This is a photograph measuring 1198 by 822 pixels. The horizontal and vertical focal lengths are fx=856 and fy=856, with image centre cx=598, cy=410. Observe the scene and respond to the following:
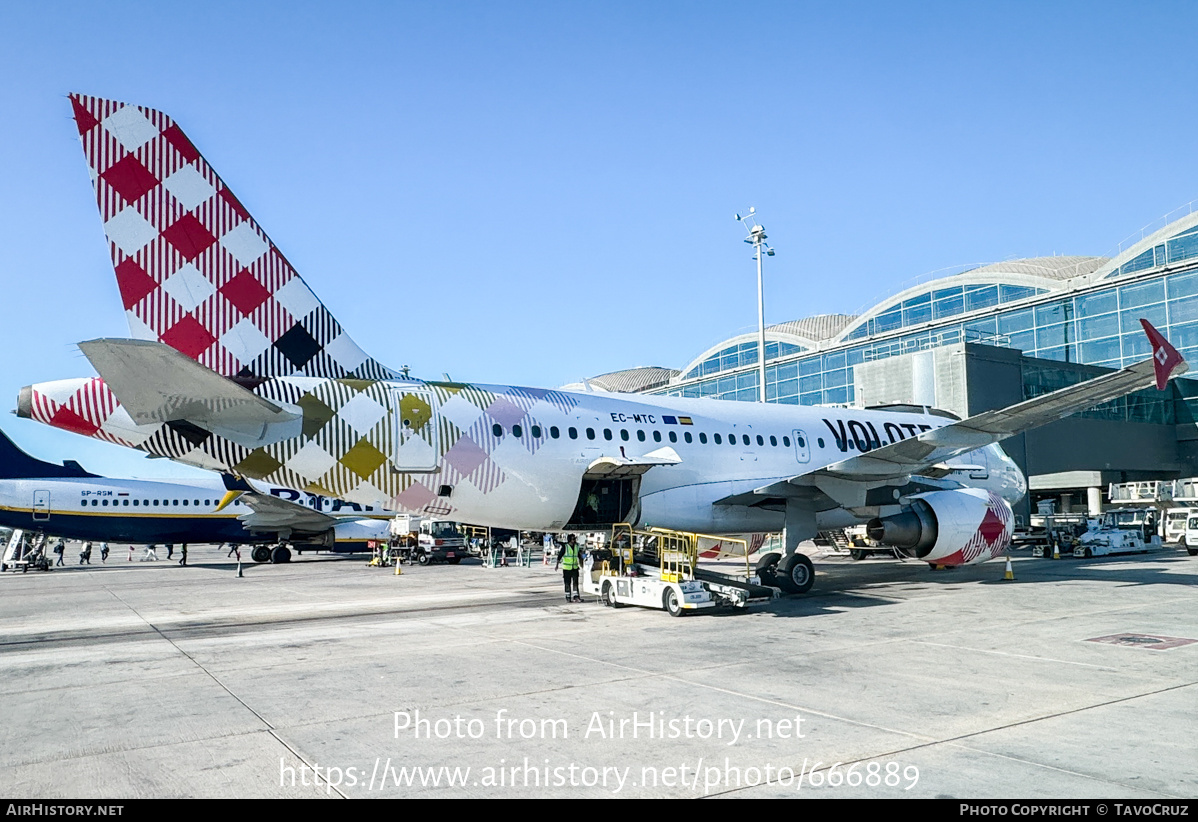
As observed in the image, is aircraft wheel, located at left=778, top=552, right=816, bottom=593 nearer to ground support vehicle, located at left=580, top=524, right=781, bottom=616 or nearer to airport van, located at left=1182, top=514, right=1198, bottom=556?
ground support vehicle, located at left=580, top=524, right=781, bottom=616

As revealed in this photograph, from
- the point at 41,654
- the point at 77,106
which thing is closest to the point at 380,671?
the point at 41,654

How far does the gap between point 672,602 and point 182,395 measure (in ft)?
24.8

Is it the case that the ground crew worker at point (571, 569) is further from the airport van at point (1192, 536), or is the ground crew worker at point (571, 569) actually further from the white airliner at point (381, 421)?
the airport van at point (1192, 536)

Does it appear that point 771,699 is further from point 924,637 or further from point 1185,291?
point 1185,291

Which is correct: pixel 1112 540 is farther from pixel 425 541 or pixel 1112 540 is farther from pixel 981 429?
pixel 425 541

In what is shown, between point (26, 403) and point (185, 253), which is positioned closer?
point (26, 403)

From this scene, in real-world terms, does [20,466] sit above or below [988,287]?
below

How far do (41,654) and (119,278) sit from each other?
5381 millimetres

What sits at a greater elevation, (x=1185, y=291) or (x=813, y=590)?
(x=1185, y=291)

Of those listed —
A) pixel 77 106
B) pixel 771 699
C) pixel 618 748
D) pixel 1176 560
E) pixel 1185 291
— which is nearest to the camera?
pixel 618 748

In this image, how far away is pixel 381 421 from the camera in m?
13.6

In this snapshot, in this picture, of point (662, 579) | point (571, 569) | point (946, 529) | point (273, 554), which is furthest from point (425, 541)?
point (946, 529)

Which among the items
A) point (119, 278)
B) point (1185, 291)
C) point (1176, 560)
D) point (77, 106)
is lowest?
point (1176, 560)

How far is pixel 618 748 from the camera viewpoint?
221 inches
